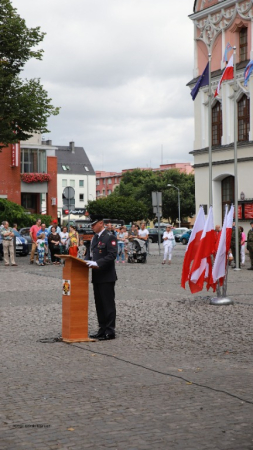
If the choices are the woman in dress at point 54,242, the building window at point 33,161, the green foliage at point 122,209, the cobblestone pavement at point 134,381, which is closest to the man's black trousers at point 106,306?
the cobblestone pavement at point 134,381

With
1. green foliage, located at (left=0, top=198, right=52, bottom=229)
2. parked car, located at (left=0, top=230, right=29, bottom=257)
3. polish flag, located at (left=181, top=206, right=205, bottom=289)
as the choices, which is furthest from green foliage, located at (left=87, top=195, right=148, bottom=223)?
polish flag, located at (left=181, top=206, right=205, bottom=289)

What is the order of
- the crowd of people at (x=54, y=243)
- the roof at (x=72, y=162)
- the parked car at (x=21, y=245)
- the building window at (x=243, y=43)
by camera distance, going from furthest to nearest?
the roof at (x=72, y=162) → the building window at (x=243, y=43) → the parked car at (x=21, y=245) → the crowd of people at (x=54, y=243)

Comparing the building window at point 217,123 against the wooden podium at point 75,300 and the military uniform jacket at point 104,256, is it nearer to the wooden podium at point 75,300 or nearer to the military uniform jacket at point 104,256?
the military uniform jacket at point 104,256

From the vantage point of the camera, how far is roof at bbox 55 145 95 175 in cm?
13775

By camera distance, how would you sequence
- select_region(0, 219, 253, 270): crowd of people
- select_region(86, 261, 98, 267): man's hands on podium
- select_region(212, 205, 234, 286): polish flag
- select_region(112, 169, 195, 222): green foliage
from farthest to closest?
select_region(112, 169, 195, 222): green foliage < select_region(0, 219, 253, 270): crowd of people < select_region(212, 205, 234, 286): polish flag < select_region(86, 261, 98, 267): man's hands on podium

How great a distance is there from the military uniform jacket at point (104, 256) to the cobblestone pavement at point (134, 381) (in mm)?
959

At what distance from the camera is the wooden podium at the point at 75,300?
10.8 meters

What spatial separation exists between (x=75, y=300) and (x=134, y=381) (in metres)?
2.98

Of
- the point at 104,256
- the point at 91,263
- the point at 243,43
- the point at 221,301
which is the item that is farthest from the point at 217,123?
the point at 91,263

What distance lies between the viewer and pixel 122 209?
97438mm

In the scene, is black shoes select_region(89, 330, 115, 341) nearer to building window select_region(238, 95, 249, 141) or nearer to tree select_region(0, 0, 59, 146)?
tree select_region(0, 0, 59, 146)

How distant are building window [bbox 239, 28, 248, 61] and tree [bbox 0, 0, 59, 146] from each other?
39.5ft

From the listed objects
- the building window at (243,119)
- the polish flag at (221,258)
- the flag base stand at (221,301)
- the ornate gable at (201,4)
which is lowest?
the flag base stand at (221,301)

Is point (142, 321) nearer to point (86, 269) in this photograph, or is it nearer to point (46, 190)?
point (86, 269)
